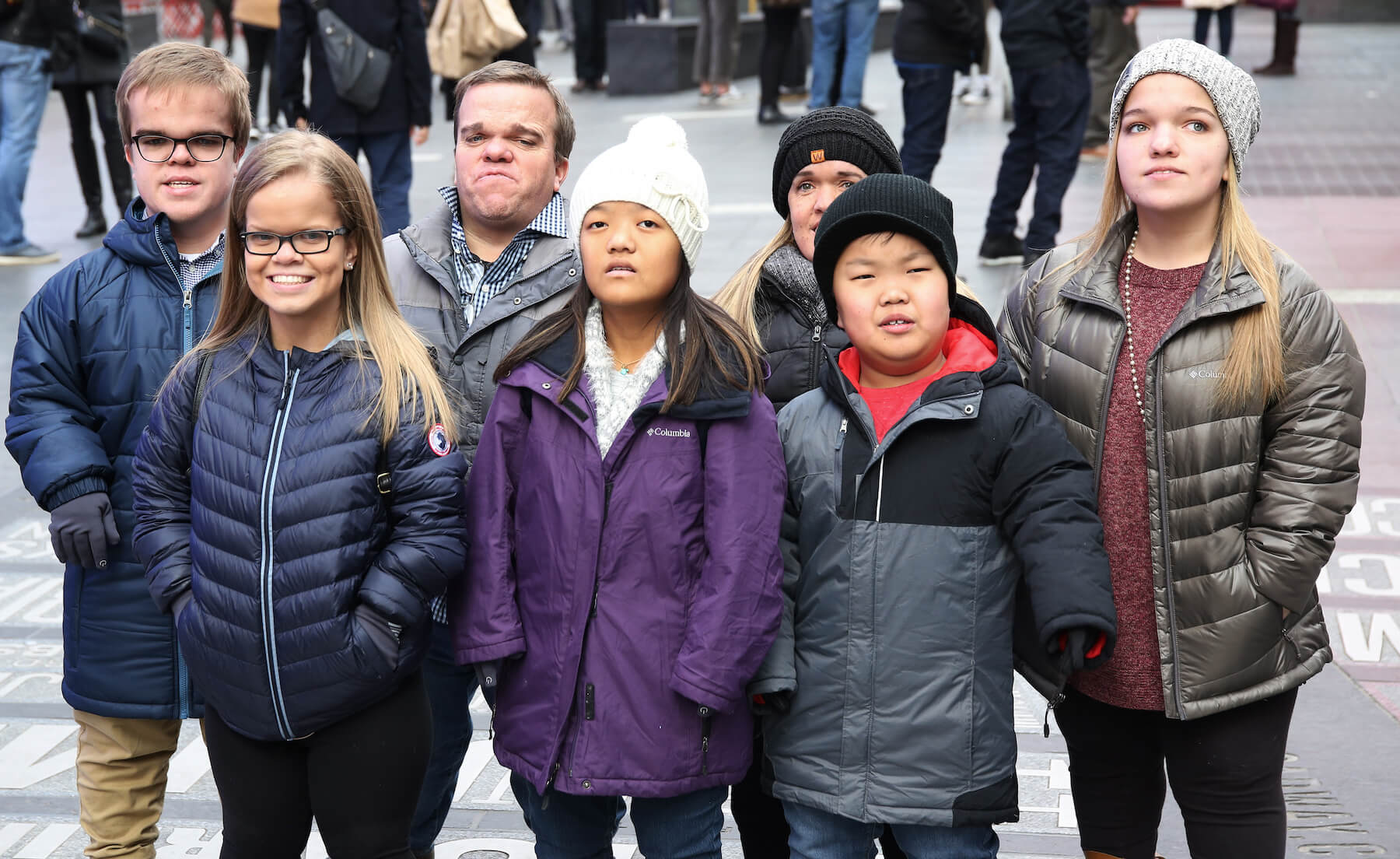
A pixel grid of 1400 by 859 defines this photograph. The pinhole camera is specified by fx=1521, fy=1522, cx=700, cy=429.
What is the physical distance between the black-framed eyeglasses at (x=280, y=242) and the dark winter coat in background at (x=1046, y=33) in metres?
6.02

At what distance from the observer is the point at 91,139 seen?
9.77 meters

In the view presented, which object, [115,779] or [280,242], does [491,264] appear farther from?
[115,779]

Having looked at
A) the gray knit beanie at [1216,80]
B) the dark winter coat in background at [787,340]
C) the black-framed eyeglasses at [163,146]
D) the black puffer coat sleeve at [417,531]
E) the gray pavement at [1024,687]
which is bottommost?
the gray pavement at [1024,687]

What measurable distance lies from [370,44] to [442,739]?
17.3 feet

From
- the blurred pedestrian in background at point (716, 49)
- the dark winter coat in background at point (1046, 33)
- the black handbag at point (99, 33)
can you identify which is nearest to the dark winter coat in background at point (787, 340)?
the dark winter coat in background at point (1046, 33)

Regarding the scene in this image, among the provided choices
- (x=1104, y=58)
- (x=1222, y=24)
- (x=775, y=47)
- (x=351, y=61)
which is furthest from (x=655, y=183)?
(x=1222, y=24)

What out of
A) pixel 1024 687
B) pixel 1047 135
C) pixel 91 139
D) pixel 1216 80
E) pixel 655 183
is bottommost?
pixel 1024 687

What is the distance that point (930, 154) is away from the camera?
8.80 metres

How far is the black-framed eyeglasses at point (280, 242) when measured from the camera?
2.75 m

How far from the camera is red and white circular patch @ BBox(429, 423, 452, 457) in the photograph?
2736 millimetres

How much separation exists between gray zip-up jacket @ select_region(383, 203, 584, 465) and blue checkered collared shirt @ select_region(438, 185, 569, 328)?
0.02m

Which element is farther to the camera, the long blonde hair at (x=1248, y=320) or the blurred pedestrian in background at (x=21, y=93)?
the blurred pedestrian in background at (x=21, y=93)

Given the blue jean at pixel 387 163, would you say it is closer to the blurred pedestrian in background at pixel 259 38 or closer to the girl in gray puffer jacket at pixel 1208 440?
the blurred pedestrian in background at pixel 259 38

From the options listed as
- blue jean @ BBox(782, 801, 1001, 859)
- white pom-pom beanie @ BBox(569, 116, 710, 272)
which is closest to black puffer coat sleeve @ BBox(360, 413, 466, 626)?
white pom-pom beanie @ BBox(569, 116, 710, 272)
